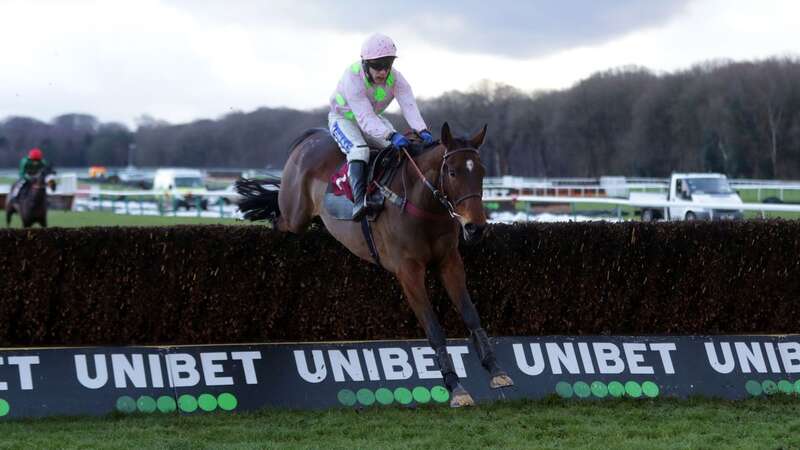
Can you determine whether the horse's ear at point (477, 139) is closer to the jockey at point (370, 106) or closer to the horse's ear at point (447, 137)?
the horse's ear at point (447, 137)

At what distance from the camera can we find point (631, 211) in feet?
79.4

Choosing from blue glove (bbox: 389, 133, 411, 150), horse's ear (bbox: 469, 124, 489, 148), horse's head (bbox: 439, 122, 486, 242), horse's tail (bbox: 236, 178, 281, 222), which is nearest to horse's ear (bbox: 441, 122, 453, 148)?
horse's head (bbox: 439, 122, 486, 242)

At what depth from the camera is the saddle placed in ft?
22.3

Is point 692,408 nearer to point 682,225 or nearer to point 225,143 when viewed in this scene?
point 682,225

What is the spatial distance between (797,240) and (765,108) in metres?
37.6

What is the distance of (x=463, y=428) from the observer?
6.01m

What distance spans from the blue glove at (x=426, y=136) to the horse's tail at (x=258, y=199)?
2.00 metres

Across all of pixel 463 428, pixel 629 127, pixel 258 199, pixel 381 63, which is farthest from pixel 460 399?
pixel 629 127

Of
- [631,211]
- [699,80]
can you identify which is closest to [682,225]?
[631,211]

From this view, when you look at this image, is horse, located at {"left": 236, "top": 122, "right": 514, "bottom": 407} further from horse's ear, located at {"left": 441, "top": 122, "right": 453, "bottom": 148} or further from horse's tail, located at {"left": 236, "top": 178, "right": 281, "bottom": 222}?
horse's tail, located at {"left": 236, "top": 178, "right": 281, "bottom": 222}

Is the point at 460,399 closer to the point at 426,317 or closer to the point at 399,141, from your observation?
the point at 426,317

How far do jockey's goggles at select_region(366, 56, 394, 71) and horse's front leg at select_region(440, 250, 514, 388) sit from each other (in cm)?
130

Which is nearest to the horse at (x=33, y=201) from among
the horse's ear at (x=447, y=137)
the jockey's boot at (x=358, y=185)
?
the jockey's boot at (x=358, y=185)

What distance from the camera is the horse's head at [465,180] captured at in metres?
5.81
